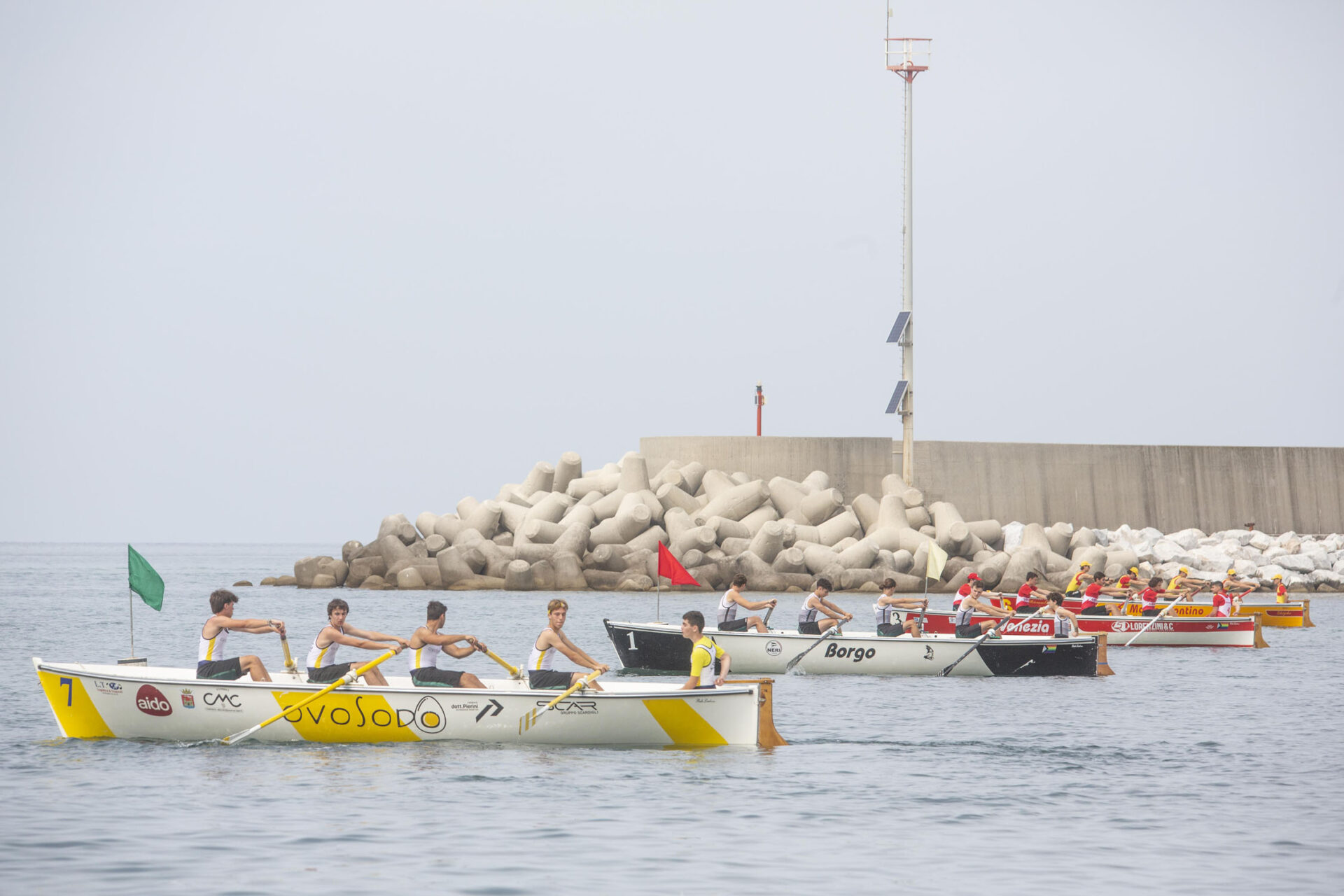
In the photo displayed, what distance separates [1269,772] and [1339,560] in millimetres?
39748

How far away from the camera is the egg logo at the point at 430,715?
16250mm

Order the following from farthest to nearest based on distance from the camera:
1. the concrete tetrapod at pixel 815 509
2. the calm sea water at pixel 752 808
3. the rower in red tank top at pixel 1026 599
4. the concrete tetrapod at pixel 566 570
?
the concrete tetrapod at pixel 815 509 < the concrete tetrapod at pixel 566 570 < the rower in red tank top at pixel 1026 599 < the calm sea water at pixel 752 808

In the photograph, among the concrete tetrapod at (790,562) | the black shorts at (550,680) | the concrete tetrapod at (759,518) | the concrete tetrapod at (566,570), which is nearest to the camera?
the black shorts at (550,680)

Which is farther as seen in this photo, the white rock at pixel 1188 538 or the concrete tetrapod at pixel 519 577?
the white rock at pixel 1188 538

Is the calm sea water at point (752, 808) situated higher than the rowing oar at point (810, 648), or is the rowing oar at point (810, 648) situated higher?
the rowing oar at point (810, 648)

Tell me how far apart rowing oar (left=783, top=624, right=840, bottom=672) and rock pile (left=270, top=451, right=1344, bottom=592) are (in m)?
20.0

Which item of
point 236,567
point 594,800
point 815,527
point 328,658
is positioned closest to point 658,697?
point 594,800

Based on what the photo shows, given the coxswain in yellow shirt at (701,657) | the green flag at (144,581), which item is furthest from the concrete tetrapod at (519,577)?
the coxswain in yellow shirt at (701,657)

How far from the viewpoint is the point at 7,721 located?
1930 cm

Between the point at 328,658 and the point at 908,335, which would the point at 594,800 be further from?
the point at 908,335

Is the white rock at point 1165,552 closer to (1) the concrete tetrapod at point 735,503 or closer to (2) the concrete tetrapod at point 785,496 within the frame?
(2) the concrete tetrapod at point 785,496

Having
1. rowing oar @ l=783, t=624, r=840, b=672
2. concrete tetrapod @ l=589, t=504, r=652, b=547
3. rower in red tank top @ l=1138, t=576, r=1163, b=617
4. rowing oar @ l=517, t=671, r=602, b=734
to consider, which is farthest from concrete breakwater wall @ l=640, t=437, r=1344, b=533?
rowing oar @ l=517, t=671, r=602, b=734

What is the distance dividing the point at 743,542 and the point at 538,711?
3015 cm

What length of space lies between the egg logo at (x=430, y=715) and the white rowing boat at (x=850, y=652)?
8.40 m
